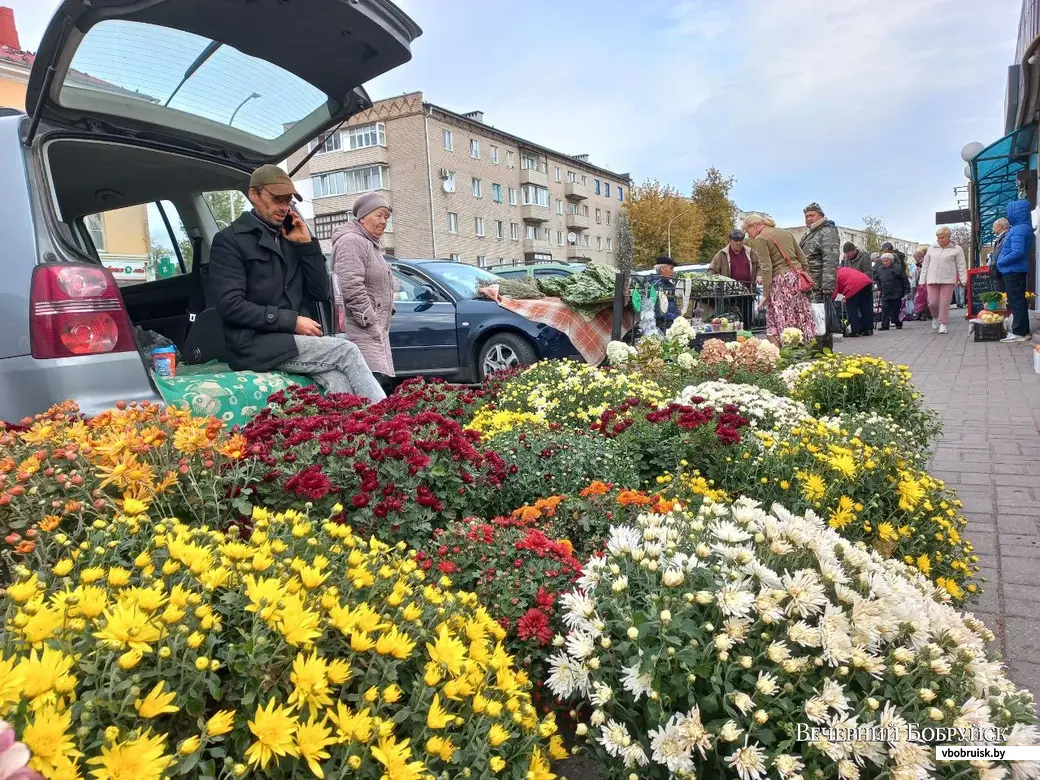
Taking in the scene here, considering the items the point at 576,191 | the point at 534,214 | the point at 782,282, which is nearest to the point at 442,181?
the point at 534,214

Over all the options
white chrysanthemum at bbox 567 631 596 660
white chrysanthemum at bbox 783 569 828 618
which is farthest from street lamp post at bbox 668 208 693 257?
white chrysanthemum at bbox 567 631 596 660

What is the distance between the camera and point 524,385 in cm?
479

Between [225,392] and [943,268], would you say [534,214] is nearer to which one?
[943,268]

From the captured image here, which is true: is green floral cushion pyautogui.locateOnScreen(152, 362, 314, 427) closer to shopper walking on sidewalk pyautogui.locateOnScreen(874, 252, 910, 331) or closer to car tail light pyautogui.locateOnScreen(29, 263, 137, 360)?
car tail light pyautogui.locateOnScreen(29, 263, 137, 360)

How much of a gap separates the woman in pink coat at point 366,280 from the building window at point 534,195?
57.3 meters

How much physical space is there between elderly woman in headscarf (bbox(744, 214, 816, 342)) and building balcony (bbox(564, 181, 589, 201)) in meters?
61.9

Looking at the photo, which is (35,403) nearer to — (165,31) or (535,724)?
(165,31)

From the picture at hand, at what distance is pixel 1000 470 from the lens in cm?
470

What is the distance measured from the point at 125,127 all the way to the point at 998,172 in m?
21.6

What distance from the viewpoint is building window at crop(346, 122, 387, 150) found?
48.0 metres

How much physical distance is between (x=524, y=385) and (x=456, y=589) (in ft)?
9.13

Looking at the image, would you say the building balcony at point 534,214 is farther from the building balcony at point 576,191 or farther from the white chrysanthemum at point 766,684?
the white chrysanthemum at point 766,684

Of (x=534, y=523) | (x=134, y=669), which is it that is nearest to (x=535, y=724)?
(x=134, y=669)

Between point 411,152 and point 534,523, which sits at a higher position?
point 411,152
